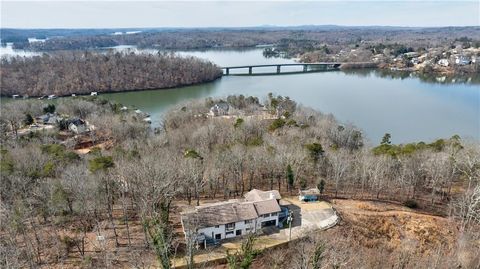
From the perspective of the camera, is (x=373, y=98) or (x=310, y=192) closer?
(x=310, y=192)

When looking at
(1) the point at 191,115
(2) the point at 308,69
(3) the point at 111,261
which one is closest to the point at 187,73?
(1) the point at 191,115

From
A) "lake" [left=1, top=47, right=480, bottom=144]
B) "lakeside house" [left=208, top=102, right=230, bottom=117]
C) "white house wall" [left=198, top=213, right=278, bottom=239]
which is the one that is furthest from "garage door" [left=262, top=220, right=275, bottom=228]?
"lakeside house" [left=208, top=102, right=230, bottom=117]

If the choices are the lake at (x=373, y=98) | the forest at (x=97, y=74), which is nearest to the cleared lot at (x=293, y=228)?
the lake at (x=373, y=98)

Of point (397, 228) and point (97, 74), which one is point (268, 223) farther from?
point (97, 74)

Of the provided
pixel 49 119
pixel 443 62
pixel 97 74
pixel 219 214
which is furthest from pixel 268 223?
pixel 443 62

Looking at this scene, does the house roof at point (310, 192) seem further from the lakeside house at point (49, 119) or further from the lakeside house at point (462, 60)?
the lakeside house at point (462, 60)

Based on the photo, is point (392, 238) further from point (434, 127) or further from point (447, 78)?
point (447, 78)
